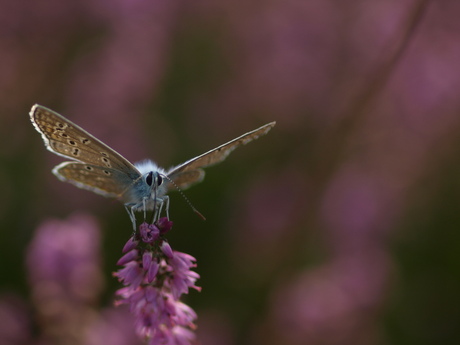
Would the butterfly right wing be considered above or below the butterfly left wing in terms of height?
above

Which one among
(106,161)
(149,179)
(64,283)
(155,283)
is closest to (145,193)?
(149,179)

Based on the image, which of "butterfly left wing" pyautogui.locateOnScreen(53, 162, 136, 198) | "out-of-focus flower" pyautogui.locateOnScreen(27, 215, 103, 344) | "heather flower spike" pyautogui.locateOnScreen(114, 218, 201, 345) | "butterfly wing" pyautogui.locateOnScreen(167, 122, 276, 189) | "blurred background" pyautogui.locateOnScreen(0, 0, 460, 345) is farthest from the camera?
"blurred background" pyautogui.locateOnScreen(0, 0, 460, 345)

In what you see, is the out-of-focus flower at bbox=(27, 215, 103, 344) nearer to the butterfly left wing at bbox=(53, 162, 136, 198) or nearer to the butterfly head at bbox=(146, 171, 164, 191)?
the butterfly left wing at bbox=(53, 162, 136, 198)

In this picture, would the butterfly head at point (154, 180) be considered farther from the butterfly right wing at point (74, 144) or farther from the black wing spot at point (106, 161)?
the black wing spot at point (106, 161)

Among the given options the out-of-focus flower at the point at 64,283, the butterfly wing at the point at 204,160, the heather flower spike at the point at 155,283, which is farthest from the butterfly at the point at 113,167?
the out-of-focus flower at the point at 64,283

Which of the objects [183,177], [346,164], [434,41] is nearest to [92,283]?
[183,177]

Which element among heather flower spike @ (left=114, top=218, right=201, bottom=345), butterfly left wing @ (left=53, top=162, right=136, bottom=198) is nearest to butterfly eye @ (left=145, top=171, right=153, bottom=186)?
butterfly left wing @ (left=53, top=162, right=136, bottom=198)

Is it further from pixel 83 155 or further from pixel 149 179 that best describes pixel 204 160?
pixel 83 155
